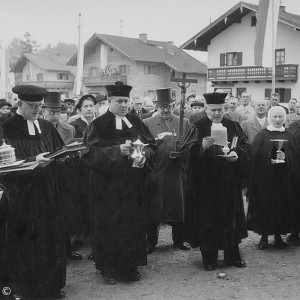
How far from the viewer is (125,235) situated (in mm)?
6117

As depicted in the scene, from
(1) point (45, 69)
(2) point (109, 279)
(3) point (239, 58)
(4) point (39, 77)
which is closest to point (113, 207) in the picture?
(2) point (109, 279)

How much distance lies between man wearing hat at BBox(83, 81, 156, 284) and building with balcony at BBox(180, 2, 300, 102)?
2665 cm

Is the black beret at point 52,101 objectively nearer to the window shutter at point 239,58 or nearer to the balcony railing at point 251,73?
the balcony railing at point 251,73

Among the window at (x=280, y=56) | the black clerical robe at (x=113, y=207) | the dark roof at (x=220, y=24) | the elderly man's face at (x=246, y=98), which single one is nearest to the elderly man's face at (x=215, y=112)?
the black clerical robe at (x=113, y=207)

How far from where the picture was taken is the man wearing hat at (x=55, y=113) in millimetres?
7480

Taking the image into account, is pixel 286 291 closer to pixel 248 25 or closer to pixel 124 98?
pixel 124 98

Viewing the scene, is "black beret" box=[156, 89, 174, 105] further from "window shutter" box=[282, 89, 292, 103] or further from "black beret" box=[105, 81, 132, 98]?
"window shutter" box=[282, 89, 292, 103]

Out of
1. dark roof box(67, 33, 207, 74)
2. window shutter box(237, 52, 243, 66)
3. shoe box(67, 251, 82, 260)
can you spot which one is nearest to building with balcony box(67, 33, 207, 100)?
dark roof box(67, 33, 207, 74)

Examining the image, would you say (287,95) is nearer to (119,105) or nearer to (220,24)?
(220,24)

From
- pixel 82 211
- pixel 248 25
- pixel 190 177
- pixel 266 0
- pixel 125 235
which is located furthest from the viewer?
pixel 248 25

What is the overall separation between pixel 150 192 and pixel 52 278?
2.50m

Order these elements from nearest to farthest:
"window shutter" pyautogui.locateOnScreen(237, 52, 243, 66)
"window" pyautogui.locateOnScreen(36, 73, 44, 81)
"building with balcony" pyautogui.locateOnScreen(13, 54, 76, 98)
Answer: "window shutter" pyautogui.locateOnScreen(237, 52, 243, 66) → "building with balcony" pyautogui.locateOnScreen(13, 54, 76, 98) → "window" pyautogui.locateOnScreen(36, 73, 44, 81)

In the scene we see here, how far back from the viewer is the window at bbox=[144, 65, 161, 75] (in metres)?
46.2

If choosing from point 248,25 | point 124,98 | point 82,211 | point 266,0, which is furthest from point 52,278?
point 248,25
